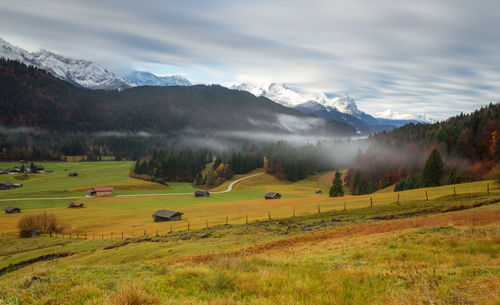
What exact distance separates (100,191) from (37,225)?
5656 centimetres

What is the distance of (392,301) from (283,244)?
18944mm

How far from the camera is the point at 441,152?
98.3m

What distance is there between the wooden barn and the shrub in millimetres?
53321

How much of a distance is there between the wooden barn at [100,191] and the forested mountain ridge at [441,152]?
10669cm

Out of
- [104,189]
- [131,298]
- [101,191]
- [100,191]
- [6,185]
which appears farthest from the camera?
[6,185]

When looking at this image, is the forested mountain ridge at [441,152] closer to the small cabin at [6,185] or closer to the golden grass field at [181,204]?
the golden grass field at [181,204]

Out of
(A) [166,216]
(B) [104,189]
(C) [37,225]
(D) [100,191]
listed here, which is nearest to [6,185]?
(D) [100,191]

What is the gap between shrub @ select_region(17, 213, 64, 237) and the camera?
53562mm

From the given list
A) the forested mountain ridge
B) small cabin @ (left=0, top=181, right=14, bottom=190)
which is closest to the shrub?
small cabin @ (left=0, top=181, right=14, bottom=190)

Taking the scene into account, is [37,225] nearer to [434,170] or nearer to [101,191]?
[101,191]

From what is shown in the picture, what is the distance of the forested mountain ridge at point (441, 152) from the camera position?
86.3m

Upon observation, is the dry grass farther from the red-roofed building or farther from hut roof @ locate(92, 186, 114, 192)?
hut roof @ locate(92, 186, 114, 192)

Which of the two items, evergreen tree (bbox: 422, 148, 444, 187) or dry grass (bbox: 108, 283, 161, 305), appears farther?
evergreen tree (bbox: 422, 148, 444, 187)

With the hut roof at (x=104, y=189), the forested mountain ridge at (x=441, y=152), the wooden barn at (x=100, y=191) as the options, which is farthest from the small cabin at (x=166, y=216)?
the forested mountain ridge at (x=441, y=152)
